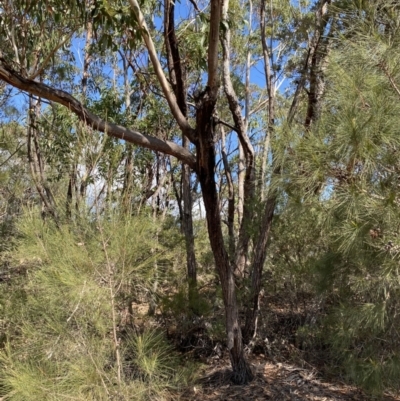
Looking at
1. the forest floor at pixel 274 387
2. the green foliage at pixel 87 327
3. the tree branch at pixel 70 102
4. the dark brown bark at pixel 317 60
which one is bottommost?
the forest floor at pixel 274 387

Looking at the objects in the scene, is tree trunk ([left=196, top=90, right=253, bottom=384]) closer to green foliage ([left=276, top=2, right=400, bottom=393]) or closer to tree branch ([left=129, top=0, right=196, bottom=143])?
tree branch ([left=129, top=0, right=196, bottom=143])

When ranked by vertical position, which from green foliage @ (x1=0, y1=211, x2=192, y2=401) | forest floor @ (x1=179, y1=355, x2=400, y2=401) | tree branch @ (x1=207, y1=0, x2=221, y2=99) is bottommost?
forest floor @ (x1=179, y1=355, x2=400, y2=401)

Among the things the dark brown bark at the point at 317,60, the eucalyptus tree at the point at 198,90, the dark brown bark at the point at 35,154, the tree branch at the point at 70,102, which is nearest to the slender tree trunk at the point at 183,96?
the eucalyptus tree at the point at 198,90

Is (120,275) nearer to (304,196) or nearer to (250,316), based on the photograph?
(304,196)

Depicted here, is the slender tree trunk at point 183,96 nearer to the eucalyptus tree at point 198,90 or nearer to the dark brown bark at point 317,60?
the eucalyptus tree at point 198,90

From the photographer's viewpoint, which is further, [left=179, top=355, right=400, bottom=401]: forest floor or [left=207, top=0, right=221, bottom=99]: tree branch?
[left=179, top=355, right=400, bottom=401]: forest floor

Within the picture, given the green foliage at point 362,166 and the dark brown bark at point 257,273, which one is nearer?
the green foliage at point 362,166

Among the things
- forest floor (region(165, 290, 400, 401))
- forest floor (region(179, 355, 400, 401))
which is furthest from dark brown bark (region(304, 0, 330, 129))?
forest floor (region(179, 355, 400, 401))

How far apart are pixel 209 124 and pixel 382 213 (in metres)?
1.59

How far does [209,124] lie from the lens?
12.0 ft

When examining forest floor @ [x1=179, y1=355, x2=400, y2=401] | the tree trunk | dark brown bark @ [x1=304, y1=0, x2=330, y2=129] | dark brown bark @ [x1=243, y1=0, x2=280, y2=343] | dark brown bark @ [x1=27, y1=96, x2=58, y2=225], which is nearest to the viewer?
the tree trunk

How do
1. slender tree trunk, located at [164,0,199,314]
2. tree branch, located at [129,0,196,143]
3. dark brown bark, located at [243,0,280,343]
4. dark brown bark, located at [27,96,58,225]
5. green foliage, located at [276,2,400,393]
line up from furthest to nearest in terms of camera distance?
1. dark brown bark, located at [27,96,58,225]
2. dark brown bark, located at [243,0,280,343]
3. slender tree trunk, located at [164,0,199,314]
4. tree branch, located at [129,0,196,143]
5. green foliage, located at [276,2,400,393]

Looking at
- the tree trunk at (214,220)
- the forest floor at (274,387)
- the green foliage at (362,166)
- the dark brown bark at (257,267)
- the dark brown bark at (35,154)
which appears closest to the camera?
the green foliage at (362,166)

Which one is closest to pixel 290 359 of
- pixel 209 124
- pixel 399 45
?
pixel 209 124
